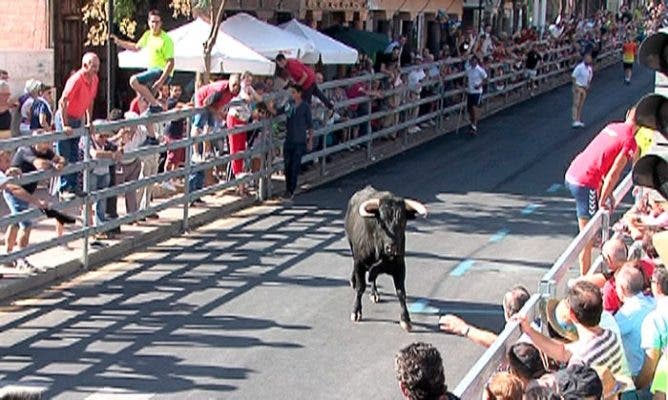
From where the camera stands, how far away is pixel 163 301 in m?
12.4

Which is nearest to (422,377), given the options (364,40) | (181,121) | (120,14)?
(181,121)

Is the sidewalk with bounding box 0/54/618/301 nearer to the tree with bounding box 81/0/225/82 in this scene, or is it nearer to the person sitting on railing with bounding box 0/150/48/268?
the person sitting on railing with bounding box 0/150/48/268

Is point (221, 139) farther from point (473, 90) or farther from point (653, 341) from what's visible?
point (653, 341)

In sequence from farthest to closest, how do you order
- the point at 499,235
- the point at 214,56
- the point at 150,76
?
the point at 214,56 → the point at 150,76 → the point at 499,235

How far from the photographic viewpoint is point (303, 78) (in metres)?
Result: 19.4

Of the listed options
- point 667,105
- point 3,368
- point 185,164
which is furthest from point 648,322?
point 185,164

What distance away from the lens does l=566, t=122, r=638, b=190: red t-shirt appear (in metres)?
12.7

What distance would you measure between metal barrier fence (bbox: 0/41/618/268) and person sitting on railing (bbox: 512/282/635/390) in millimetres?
6687

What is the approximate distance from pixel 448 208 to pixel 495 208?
731 mm

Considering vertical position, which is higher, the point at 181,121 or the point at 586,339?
the point at 181,121

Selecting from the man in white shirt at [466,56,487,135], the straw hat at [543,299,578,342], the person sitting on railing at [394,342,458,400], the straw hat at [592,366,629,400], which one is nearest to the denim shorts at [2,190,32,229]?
the straw hat at [543,299,578,342]

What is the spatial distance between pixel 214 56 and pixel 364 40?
26.8ft

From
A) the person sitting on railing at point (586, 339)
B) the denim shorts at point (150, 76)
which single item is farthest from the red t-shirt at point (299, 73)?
the person sitting on railing at point (586, 339)

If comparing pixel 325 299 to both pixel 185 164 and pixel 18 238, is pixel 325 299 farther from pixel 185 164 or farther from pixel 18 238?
pixel 185 164
